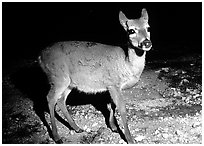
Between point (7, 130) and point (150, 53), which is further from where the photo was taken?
point (150, 53)

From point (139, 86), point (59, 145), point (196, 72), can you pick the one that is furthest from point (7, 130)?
point (196, 72)

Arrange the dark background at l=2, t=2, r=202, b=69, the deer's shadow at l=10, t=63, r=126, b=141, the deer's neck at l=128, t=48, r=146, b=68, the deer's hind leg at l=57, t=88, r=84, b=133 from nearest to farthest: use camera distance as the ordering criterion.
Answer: the deer's neck at l=128, t=48, r=146, b=68 → the deer's hind leg at l=57, t=88, r=84, b=133 → the deer's shadow at l=10, t=63, r=126, b=141 → the dark background at l=2, t=2, r=202, b=69

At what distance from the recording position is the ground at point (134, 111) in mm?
5137

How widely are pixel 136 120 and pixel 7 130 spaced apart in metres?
2.43

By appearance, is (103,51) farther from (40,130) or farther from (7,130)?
(7,130)

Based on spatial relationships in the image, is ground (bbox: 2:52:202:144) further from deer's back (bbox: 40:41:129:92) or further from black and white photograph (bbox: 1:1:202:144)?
deer's back (bbox: 40:41:129:92)

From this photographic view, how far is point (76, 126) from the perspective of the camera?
546 cm

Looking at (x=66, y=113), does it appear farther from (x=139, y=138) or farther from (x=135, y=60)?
(x=135, y=60)

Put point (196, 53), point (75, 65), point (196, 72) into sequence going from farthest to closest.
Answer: point (196, 53), point (196, 72), point (75, 65)

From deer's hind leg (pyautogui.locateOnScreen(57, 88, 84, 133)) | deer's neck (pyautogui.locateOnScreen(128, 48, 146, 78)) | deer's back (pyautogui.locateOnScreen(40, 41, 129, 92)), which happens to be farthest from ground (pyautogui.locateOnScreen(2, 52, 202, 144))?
deer's neck (pyautogui.locateOnScreen(128, 48, 146, 78))

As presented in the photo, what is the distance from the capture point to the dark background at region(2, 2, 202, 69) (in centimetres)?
1195

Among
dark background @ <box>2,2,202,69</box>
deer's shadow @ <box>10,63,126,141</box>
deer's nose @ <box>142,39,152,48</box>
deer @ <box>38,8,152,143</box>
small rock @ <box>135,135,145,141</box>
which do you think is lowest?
dark background @ <box>2,2,202,69</box>

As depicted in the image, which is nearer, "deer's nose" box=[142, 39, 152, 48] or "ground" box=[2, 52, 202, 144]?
"deer's nose" box=[142, 39, 152, 48]

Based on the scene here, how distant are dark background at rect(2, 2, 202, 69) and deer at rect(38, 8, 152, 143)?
4770mm
